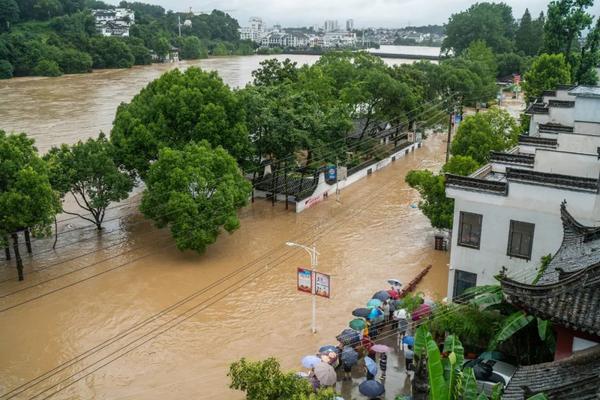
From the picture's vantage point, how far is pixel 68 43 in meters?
94.2

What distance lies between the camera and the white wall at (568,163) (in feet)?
58.4

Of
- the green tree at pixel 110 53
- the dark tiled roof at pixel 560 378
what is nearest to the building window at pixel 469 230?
the dark tiled roof at pixel 560 378

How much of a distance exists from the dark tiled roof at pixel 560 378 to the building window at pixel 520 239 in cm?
726

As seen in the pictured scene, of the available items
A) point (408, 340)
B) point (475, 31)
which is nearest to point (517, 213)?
point (408, 340)

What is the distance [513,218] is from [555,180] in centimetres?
164

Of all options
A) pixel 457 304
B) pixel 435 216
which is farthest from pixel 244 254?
pixel 457 304

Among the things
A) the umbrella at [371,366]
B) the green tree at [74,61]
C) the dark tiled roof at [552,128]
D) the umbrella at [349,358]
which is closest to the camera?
the umbrella at [371,366]

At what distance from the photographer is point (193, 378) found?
60.3 feet

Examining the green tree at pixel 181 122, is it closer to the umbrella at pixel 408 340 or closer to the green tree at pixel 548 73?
the umbrella at pixel 408 340

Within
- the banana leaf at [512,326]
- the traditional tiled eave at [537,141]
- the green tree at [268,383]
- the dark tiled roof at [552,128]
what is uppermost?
the dark tiled roof at [552,128]

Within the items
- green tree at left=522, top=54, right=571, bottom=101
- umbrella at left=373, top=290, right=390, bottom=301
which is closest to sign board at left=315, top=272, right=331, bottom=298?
umbrella at left=373, top=290, right=390, bottom=301

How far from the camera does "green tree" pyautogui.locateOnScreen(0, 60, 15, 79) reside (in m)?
80.9

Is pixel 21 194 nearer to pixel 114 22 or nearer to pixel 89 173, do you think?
pixel 89 173

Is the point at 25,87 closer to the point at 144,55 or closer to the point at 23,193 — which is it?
the point at 144,55
